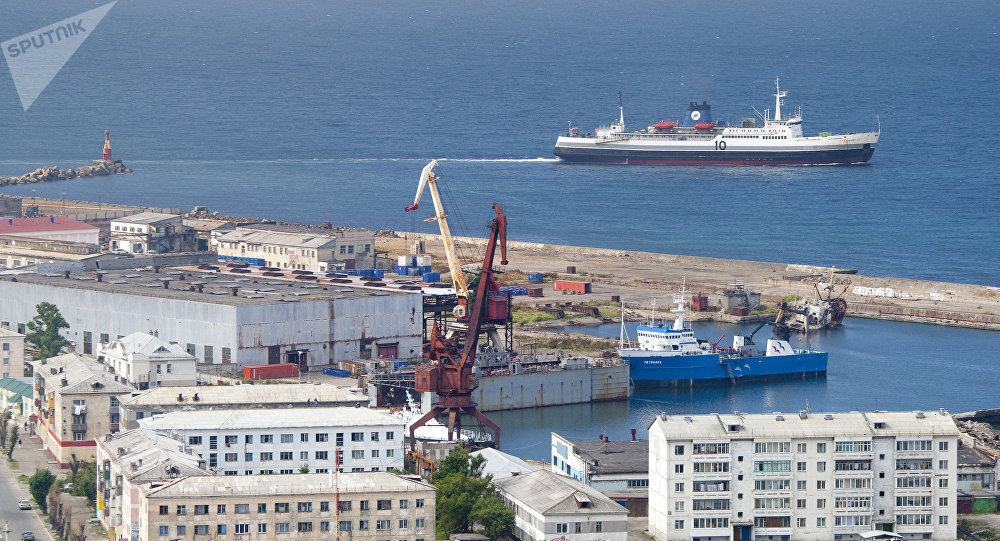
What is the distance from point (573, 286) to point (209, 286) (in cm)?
2431

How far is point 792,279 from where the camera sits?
9381 centimetres

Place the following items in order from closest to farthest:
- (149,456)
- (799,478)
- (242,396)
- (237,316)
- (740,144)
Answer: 1. (149,456)
2. (799,478)
3. (242,396)
4. (237,316)
5. (740,144)

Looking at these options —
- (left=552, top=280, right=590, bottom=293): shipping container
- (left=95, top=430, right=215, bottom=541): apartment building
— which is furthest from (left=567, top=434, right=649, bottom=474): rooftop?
(left=552, top=280, right=590, bottom=293): shipping container

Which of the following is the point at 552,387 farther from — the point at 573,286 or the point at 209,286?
the point at 573,286

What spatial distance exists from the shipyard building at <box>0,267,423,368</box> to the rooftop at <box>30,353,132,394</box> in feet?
19.6

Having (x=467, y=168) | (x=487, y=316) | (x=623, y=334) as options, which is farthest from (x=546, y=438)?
(x=467, y=168)

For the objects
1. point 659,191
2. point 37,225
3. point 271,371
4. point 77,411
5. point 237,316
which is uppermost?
point 659,191

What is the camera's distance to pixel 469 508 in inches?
1609

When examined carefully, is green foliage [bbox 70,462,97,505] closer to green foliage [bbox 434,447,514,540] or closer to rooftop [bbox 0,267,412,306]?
green foliage [bbox 434,447,514,540]

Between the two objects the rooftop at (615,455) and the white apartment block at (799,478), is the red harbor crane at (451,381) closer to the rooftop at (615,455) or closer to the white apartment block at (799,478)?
the rooftop at (615,455)

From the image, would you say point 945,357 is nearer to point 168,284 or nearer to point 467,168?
point 168,284

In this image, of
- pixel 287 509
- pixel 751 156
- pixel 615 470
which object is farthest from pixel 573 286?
pixel 751 156

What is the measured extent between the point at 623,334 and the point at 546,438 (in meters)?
16.8

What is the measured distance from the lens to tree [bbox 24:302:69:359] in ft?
210
